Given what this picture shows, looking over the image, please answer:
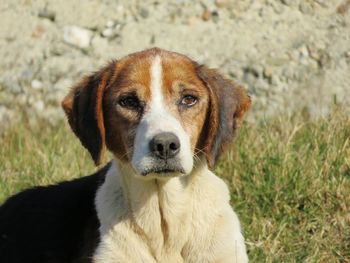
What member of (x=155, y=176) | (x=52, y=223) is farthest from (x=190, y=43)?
(x=155, y=176)

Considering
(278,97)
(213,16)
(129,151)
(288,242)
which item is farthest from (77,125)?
(213,16)

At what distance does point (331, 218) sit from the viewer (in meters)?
7.12

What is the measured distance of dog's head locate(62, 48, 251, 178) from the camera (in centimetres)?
552

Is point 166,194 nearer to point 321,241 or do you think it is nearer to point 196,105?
point 196,105

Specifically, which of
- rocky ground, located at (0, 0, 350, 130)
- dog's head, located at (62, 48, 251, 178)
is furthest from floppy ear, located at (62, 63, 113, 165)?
rocky ground, located at (0, 0, 350, 130)

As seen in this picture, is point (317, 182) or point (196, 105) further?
point (317, 182)

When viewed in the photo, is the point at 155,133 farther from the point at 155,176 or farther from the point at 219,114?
the point at 219,114

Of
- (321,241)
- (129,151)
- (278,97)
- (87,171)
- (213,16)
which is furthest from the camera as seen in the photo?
(213,16)

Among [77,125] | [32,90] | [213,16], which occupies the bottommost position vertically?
[32,90]

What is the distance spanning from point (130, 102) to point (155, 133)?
1.30 feet

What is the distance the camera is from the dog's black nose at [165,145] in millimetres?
5344

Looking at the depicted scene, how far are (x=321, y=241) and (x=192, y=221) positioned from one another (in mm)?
1303

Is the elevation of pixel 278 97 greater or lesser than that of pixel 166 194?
lesser

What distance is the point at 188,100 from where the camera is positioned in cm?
574
